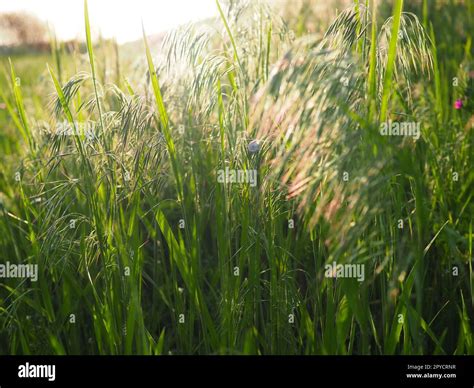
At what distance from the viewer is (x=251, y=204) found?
1.08 m

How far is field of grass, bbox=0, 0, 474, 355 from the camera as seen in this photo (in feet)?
2.96

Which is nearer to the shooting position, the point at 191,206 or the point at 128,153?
the point at 128,153

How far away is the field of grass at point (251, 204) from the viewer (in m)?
0.90

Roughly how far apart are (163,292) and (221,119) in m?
0.41

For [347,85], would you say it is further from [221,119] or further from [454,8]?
[454,8]

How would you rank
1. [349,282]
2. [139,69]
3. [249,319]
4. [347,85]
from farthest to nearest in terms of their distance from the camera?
[139,69] < [249,319] < [349,282] < [347,85]

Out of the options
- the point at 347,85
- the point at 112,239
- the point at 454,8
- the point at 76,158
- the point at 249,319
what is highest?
the point at 454,8

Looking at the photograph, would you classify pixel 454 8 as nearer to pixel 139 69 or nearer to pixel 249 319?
pixel 139 69

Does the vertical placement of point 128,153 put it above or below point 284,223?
above

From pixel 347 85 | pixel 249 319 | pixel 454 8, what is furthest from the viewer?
pixel 454 8

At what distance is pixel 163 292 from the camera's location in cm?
127

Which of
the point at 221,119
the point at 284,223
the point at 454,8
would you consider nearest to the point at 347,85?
the point at 221,119

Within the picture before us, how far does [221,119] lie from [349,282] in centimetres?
36

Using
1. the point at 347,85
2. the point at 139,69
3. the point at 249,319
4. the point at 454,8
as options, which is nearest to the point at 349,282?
the point at 249,319
